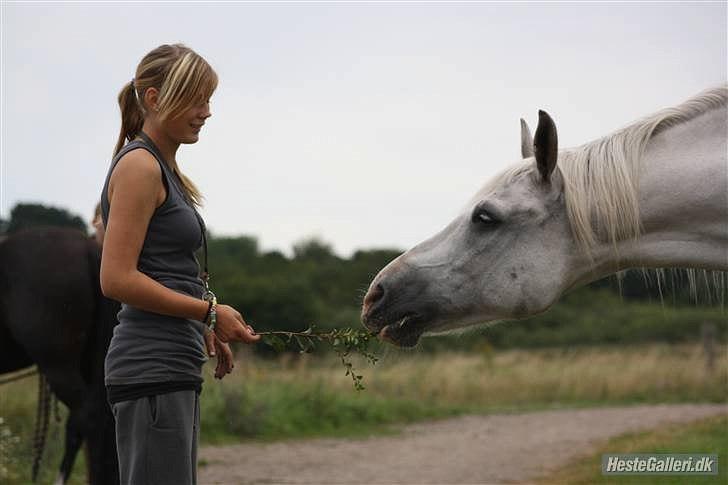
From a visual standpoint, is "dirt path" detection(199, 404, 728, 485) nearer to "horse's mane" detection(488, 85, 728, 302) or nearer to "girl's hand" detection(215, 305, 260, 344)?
"horse's mane" detection(488, 85, 728, 302)

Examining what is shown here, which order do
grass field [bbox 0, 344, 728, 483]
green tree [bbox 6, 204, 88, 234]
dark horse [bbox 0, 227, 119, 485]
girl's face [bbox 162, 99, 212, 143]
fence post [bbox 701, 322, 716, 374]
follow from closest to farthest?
girl's face [bbox 162, 99, 212, 143], dark horse [bbox 0, 227, 119, 485], green tree [bbox 6, 204, 88, 234], grass field [bbox 0, 344, 728, 483], fence post [bbox 701, 322, 716, 374]

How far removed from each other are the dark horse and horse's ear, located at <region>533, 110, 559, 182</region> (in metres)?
3.14

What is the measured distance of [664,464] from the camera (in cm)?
666

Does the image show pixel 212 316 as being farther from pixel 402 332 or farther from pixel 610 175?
pixel 610 175

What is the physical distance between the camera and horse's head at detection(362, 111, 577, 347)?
10.8 ft

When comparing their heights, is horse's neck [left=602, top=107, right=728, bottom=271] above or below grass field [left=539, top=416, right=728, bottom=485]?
above

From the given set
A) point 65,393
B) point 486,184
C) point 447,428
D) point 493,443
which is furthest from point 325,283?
point 486,184

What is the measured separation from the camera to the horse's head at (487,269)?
10.8 ft

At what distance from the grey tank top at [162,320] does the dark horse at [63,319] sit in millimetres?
3176

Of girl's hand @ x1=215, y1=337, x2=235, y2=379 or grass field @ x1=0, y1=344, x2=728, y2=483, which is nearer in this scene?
girl's hand @ x1=215, y1=337, x2=235, y2=379

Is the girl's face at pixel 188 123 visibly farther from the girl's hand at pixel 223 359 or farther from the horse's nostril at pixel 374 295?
the horse's nostril at pixel 374 295

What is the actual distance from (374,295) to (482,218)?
0.53 metres

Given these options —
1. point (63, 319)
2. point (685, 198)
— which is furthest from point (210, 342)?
point (63, 319)

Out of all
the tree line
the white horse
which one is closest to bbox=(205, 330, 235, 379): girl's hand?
the white horse
